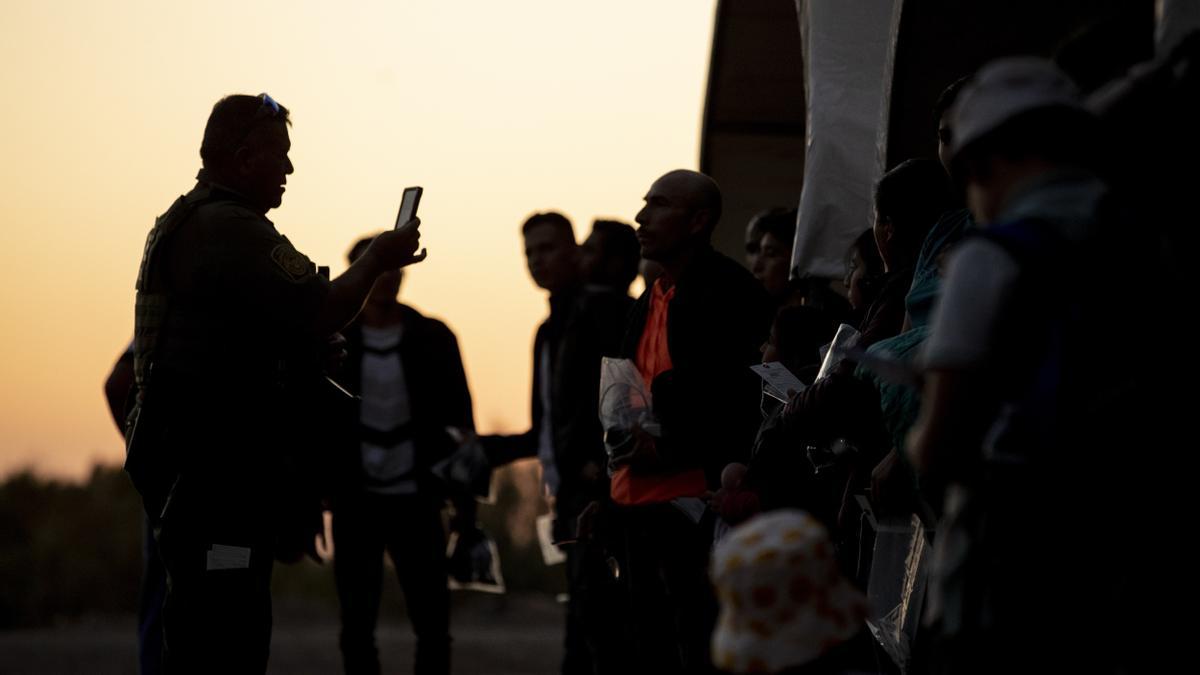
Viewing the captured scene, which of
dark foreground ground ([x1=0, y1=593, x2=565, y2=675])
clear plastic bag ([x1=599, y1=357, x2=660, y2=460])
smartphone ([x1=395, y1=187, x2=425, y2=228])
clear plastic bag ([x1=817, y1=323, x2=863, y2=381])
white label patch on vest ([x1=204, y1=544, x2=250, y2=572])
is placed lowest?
dark foreground ground ([x1=0, y1=593, x2=565, y2=675])

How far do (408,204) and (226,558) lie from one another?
1.22 metres

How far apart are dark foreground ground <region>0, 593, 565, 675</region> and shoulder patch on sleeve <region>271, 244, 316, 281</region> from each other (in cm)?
638

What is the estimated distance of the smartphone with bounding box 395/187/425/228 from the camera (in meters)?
6.07

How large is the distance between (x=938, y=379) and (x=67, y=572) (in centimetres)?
1569

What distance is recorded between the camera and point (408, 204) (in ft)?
20.1

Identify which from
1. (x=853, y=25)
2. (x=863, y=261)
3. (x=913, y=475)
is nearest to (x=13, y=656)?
(x=853, y=25)

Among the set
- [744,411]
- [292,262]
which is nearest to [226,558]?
[292,262]

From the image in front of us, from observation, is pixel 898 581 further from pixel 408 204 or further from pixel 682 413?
pixel 408 204

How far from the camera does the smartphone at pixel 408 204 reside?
607cm

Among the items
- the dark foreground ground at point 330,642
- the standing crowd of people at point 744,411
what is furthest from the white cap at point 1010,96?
the dark foreground ground at point 330,642

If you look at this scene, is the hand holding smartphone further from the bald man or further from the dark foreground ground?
the dark foreground ground

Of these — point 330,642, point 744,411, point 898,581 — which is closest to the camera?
point 898,581

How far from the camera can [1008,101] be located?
11.1 ft

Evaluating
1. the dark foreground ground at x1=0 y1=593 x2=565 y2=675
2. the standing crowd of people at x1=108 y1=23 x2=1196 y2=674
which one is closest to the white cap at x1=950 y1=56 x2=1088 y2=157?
the standing crowd of people at x1=108 y1=23 x2=1196 y2=674
